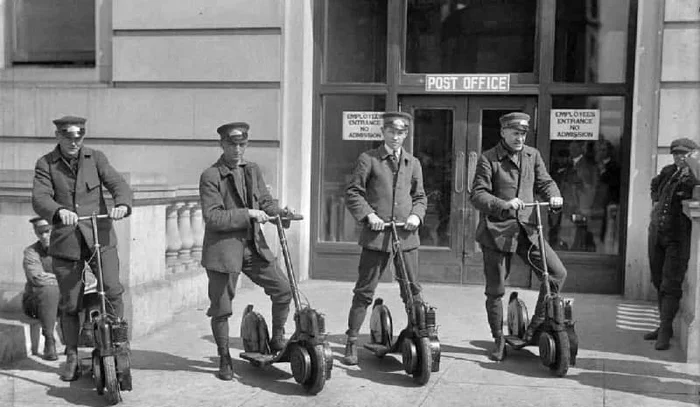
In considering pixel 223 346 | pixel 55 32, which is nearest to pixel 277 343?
pixel 223 346

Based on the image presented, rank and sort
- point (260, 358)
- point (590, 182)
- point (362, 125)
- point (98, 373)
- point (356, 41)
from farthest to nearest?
point (356, 41) → point (362, 125) → point (590, 182) → point (260, 358) → point (98, 373)

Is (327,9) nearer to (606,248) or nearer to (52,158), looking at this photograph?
(606,248)

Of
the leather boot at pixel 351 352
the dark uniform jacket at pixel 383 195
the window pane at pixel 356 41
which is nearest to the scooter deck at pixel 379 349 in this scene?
the leather boot at pixel 351 352

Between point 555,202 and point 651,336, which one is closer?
point 555,202

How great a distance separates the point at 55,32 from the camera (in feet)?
37.0

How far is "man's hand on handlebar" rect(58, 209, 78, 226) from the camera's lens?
5.71m

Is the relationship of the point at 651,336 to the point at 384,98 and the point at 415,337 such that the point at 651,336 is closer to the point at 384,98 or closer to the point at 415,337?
the point at 415,337

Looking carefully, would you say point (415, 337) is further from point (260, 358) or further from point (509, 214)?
point (509, 214)

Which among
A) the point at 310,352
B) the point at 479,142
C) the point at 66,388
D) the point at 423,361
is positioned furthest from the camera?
the point at 479,142

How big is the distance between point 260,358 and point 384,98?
4.98 metres

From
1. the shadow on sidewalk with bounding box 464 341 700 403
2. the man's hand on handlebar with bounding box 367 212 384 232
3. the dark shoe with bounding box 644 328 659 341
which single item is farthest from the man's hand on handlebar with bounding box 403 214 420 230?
the dark shoe with bounding box 644 328 659 341

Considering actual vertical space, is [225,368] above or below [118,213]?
below

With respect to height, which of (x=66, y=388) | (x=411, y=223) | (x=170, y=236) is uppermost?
(x=411, y=223)

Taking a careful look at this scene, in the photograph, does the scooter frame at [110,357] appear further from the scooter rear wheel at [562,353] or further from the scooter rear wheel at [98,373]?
the scooter rear wheel at [562,353]
